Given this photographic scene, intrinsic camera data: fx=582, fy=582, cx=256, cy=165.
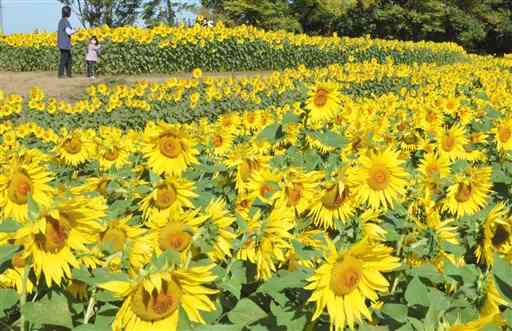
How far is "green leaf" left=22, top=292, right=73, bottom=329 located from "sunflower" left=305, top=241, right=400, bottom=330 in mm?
627

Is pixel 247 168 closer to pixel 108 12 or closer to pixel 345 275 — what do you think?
pixel 345 275

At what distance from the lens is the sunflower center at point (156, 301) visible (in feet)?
4.38

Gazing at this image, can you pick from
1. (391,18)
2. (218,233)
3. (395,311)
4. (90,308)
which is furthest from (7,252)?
(391,18)

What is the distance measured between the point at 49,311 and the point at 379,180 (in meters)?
1.51

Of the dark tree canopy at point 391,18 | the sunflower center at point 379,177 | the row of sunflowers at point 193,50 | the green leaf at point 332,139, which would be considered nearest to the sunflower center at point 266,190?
the sunflower center at point 379,177

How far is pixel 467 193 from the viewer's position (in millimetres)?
2615

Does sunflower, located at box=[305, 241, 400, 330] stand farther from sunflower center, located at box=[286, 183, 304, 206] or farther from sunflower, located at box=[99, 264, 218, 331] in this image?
sunflower center, located at box=[286, 183, 304, 206]

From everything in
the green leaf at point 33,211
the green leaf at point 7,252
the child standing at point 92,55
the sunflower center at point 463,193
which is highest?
the green leaf at point 33,211

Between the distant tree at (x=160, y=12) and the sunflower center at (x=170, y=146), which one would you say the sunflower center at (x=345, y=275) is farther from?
the distant tree at (x=160, y=12)

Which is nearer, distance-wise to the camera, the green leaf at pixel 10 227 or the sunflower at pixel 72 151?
the green leaf at pixel 10 227

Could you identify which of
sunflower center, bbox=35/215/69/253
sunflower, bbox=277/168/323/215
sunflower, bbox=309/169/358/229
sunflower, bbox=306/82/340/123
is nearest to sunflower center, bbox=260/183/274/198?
sunflower, bbox=277/168/323/215

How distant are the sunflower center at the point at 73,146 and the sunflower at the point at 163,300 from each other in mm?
2269

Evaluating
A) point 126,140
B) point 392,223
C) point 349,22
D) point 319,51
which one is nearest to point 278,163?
point 392,223

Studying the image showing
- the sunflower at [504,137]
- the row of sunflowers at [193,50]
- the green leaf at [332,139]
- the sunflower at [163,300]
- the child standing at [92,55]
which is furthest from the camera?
the row of sunflowers at [193,50]
